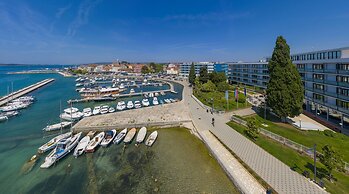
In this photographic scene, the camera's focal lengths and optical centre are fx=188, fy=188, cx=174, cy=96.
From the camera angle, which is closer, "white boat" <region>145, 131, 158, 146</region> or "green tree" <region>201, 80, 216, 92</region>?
"white boat" <region>145, 131, 158, 146</region>

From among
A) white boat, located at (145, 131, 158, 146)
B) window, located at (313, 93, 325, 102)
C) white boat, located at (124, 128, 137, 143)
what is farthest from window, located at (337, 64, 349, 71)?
white boat, located at (124, 128, 137, 143)

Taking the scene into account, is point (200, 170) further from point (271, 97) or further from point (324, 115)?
point (324, 115)

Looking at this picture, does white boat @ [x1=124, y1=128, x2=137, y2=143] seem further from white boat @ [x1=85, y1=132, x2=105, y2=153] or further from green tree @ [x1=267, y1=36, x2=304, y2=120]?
green tree @ [x1=267, y1=36, x2=304, y2=120]

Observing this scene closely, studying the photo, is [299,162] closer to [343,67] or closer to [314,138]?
[314,138]

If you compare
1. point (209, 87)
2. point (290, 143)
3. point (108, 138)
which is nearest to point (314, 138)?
point (290, 143)

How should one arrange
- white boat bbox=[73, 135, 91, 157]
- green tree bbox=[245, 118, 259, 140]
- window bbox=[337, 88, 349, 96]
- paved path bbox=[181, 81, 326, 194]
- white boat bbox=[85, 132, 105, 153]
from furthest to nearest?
window bbox=[337, 88, 349, 96] → white boat bbox=[85, 132, 105, 153] → white boat bbox=[73, 135, 91, 157] → green tree bbox=[245, 118, 259, 140] → paved path bbox=[181, 81, 326, 194]

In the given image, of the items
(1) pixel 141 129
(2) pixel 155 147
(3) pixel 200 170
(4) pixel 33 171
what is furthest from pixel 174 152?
(4) pixel 33 171

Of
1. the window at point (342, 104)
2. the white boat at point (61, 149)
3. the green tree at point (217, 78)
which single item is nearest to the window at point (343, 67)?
the window at point (342, 104)
